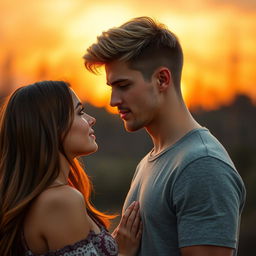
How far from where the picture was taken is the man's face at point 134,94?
306 cm

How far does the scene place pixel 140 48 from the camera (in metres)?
3.12

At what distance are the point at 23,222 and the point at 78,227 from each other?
0.25 m

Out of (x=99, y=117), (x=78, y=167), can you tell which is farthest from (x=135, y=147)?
(x=78, y=167)

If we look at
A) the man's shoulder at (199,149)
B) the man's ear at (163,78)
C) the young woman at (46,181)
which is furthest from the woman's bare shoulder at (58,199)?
the man's ear at (163,78)

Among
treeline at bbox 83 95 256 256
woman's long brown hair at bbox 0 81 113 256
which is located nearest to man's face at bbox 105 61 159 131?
woman's long brown hair at bbox 0 81 113 256

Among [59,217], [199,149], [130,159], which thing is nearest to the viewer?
[59,217]

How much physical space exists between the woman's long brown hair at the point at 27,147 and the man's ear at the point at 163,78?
1.66 feet

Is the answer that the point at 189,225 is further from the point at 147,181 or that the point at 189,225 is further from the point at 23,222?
the point at 23,222

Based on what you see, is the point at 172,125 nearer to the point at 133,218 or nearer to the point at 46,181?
the point at 133,218

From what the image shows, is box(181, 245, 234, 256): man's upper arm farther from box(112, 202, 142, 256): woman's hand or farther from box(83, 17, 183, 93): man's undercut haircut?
box(83, 17, 183, 93): man's undercut haircut

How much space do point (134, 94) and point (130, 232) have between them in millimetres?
687

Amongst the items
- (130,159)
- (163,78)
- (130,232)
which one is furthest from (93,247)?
(130,159)

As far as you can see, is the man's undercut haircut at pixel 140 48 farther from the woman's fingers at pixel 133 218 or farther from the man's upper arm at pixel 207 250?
the man's upper arm at pixel 207 250

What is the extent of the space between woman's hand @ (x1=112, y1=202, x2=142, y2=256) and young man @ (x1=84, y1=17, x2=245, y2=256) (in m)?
0.06
